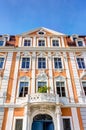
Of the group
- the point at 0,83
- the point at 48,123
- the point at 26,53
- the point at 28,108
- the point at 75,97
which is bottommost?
the point at 48,123

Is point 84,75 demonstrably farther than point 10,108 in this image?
Yes

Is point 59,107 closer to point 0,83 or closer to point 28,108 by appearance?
point 28,108

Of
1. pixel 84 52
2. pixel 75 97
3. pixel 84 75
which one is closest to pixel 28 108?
pixel 75 97

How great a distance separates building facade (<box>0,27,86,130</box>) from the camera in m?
13.0

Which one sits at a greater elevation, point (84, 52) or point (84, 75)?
point (84, 52)

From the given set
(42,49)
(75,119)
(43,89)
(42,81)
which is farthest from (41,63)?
(75,119)

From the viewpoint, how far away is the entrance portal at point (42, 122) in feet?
42.0

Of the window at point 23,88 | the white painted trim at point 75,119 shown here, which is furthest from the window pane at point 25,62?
the white painted trim at point 75,119

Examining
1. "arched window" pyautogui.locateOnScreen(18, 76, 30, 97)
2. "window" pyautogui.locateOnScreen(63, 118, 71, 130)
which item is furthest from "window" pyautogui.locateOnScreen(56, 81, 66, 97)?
"arched window" pyautogui.locateOnScreen(18, 76, 30, 97)

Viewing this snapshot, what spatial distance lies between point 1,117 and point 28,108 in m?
2.46

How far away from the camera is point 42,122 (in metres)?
13.1

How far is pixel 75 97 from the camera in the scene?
14539 millimetres

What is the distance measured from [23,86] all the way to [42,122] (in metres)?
4.17

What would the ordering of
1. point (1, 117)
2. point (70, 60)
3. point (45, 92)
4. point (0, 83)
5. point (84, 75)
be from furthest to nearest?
point (70, 60) < point (84, 75) < point (0, 83) < point (45, 92) < point (1, 117)
